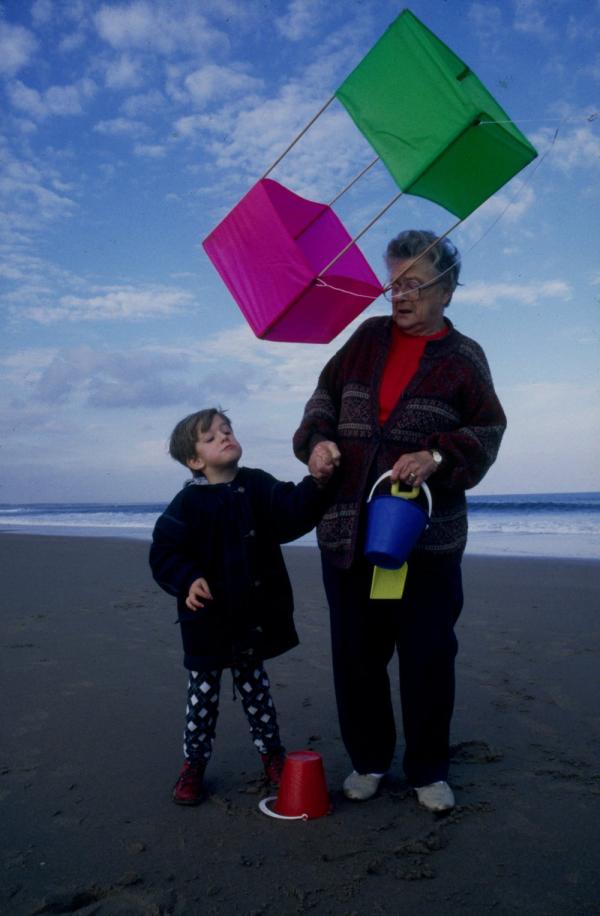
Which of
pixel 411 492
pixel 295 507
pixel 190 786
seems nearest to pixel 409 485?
pixel 411 492

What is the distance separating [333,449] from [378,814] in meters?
1.18

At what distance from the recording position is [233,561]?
103 inches

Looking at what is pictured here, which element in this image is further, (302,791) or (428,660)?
(428,660)

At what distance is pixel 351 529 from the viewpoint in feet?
7.97

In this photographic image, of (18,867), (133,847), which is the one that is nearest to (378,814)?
(133,847)

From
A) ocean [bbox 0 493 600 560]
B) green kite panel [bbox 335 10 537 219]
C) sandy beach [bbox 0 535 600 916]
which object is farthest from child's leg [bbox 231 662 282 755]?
ocean [bbox 0 493 600 560]

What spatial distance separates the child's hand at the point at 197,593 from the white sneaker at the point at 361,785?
79cm

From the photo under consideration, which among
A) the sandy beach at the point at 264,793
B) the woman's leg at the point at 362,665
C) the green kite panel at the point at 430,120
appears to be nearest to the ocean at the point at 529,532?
the sandy beach at the point at 264,793

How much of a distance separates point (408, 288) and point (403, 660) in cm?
124

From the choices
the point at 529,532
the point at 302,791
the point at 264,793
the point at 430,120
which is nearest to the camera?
the point at 430,120

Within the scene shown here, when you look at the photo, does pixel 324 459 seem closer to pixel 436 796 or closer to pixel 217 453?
pixel 217 453

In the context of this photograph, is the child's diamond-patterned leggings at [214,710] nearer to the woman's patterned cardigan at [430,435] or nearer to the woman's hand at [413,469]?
the woman's patterned cardigan at [430,435]

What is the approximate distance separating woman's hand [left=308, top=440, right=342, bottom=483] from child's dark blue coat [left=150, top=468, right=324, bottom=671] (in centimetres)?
7

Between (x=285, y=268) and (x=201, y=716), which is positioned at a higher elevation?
(x=285, y=268)
